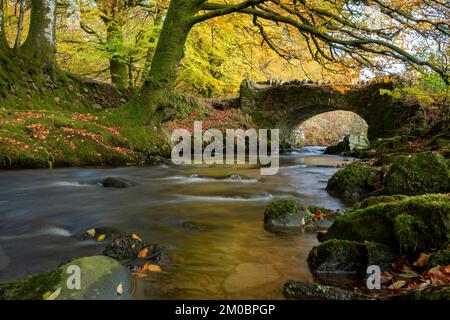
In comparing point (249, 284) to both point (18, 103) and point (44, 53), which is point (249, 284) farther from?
point (44, 53)

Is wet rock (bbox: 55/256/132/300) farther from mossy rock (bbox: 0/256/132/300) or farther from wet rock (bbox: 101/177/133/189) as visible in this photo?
wet rock (bbox: 101/177/133/189)

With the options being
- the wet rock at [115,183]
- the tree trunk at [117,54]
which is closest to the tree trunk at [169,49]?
the wet rock at [115,183]

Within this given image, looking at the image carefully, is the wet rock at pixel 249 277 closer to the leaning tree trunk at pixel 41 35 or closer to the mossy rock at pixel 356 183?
the mossy rock at pixel 356 183

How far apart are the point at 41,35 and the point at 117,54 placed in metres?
4.14

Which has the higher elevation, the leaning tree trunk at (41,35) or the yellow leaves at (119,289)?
the leaning tree trunk at (41,35)

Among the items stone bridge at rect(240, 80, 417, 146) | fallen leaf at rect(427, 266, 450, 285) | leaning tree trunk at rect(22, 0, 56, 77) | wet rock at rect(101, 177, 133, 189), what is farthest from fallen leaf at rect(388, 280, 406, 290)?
stone bridge at rect(240, 80, 417, 146)

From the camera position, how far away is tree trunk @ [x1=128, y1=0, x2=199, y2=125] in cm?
1108

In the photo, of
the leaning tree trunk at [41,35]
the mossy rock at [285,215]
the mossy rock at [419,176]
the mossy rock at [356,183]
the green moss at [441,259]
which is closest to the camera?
the green moss at [441,259]

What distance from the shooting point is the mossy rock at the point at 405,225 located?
2.99 metres

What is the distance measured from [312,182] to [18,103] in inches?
343

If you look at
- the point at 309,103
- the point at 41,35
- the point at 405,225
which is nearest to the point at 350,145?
the point at 309,103

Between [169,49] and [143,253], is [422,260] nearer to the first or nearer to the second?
[143,253]

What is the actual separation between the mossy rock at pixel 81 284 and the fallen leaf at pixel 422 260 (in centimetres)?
204

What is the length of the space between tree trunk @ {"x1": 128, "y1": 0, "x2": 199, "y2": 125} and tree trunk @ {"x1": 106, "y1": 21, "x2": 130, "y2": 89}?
571cm
